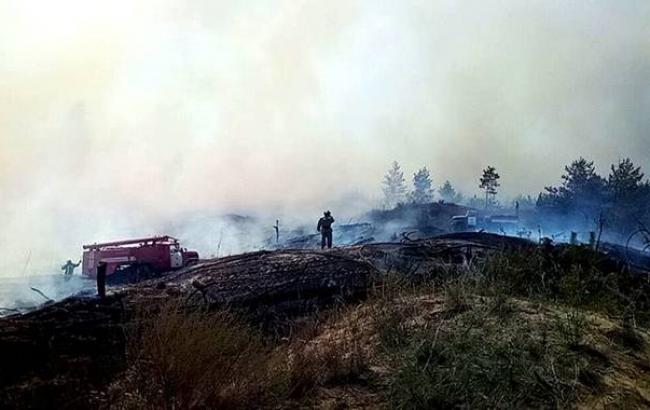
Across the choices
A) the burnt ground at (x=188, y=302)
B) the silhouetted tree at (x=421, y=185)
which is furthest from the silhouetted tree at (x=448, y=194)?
the burnt ground at (x=188, y=302)

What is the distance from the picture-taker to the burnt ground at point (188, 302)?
7.93m

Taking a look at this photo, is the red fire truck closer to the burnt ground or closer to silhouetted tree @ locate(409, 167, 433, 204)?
the burnt ground

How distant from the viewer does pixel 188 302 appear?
13.2 m

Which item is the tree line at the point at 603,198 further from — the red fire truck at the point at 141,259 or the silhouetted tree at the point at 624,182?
the red fire truck at the point at 141,259

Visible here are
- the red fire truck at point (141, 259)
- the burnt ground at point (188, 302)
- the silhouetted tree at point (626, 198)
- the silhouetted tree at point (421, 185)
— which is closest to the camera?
the burnt ground at point (188, 302)

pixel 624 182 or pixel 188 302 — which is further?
pixel 624 182

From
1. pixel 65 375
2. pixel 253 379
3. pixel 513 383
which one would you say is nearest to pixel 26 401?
pixel 65 375

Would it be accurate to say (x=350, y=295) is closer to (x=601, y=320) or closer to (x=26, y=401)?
(x=601, y=320)

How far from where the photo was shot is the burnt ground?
7934 millimetres

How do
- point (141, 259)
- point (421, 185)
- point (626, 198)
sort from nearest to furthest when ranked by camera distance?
point (141, 259)
point (626, 198)
point (421, 185)

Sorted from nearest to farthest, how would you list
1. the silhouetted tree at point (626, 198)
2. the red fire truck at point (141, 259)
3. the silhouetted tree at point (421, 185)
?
the red fire truck at point (141, 259), the silhouetted tree at point (626, 198), the silhouetted tree at point (421, 185)

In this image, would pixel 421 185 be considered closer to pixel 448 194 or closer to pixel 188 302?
pixel 448 194

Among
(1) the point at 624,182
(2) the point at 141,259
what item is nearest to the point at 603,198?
(1) the point at 624,182

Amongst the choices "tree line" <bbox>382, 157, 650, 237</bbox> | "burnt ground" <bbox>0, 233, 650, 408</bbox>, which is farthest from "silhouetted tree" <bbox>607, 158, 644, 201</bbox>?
"burnt ground" <bbox>0, 233, 650, 408</bbox>
